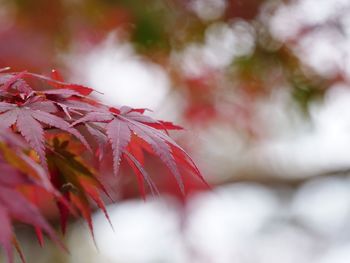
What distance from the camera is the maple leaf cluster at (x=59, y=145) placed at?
702 millimetres

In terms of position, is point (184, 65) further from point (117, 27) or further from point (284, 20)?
point (284, 20)

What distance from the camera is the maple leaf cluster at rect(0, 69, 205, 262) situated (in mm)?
702

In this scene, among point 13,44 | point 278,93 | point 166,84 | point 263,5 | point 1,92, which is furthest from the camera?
point 166,84

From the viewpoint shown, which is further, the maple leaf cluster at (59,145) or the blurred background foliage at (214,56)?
the blurred background foliage at (214,56)

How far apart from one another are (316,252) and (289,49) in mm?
1962

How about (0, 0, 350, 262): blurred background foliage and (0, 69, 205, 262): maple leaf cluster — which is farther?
(0, 0, 350, 262): blurred background foliage

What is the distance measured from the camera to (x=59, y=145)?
1068mm

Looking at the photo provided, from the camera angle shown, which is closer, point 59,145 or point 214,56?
point 59,145

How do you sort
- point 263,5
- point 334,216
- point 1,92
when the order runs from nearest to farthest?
point 1,92 → point 263,5 → point 334,216

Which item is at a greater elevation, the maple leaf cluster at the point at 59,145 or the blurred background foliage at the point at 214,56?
the blurred background foliage at the point at 214,56

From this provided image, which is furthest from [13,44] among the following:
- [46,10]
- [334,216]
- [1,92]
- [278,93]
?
[334,216]

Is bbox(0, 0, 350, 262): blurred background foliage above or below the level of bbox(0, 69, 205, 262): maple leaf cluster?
above

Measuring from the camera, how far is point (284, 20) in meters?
2.40

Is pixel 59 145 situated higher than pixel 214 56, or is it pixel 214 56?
pixel 214 56
